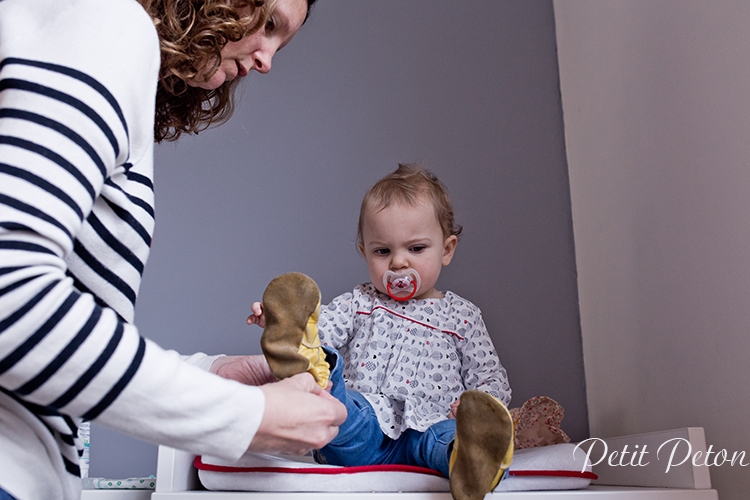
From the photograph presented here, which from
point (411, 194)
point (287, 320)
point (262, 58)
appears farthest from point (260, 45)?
point (411, 194)

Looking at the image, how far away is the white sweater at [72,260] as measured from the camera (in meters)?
0.51

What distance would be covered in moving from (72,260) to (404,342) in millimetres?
866

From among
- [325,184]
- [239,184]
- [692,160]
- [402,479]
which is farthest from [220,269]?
[692,160]

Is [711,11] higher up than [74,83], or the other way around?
[711,11]

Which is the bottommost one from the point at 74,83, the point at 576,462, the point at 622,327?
the point at 576,462

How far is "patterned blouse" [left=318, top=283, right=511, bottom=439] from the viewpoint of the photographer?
4.45 feet

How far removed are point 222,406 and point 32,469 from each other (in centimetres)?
18

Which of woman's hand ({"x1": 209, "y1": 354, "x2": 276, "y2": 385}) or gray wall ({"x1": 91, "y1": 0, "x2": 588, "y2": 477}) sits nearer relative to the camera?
woman's hand ({"x1": 209, "y1": 354, "x2": 276, "y2": 385})

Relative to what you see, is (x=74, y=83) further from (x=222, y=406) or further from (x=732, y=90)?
(x=732, y=90)

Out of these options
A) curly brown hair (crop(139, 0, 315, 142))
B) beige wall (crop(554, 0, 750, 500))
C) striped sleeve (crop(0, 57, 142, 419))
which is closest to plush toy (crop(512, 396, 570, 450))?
beige wall (crop(554, 0, 750, 500))

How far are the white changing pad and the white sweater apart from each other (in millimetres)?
384

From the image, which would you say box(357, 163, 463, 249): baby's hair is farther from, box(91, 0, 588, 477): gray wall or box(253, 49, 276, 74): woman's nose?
box(253, 49, 276, 74): woman's nose

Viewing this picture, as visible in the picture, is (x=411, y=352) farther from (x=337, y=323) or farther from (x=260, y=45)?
(x=260, y=45)

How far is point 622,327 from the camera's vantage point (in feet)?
5.16
